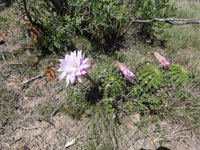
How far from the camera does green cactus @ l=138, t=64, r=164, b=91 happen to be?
5.41 ft

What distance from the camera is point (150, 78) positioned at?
65.6 inches

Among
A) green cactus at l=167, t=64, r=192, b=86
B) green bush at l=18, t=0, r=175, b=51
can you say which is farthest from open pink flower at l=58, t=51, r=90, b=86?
green cactus at l=167, t=64, r=192, b=86

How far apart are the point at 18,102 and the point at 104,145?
1163 mm

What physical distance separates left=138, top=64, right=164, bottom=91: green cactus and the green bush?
816 mm

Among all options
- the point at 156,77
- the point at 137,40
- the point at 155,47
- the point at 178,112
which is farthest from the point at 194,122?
the point at 137,40

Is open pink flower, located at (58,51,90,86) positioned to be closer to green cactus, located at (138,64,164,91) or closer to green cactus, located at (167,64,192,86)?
green cactus, located at (138,64,164,91)

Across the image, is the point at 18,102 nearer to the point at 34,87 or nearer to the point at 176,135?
the point at 34,87

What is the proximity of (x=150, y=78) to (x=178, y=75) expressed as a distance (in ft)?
1.27

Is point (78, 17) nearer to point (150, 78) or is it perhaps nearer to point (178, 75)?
point (150, 78)

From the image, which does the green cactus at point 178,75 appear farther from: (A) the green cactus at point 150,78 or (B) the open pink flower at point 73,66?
(B) the open pink flower at point 73,66

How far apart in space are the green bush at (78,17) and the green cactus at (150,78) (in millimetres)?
816

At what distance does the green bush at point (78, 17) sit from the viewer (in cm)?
193

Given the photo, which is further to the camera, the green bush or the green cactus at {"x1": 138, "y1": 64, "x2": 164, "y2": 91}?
the green bush

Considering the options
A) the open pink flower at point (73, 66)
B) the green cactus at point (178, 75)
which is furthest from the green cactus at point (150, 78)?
the open pink flower at point (73, 66)
